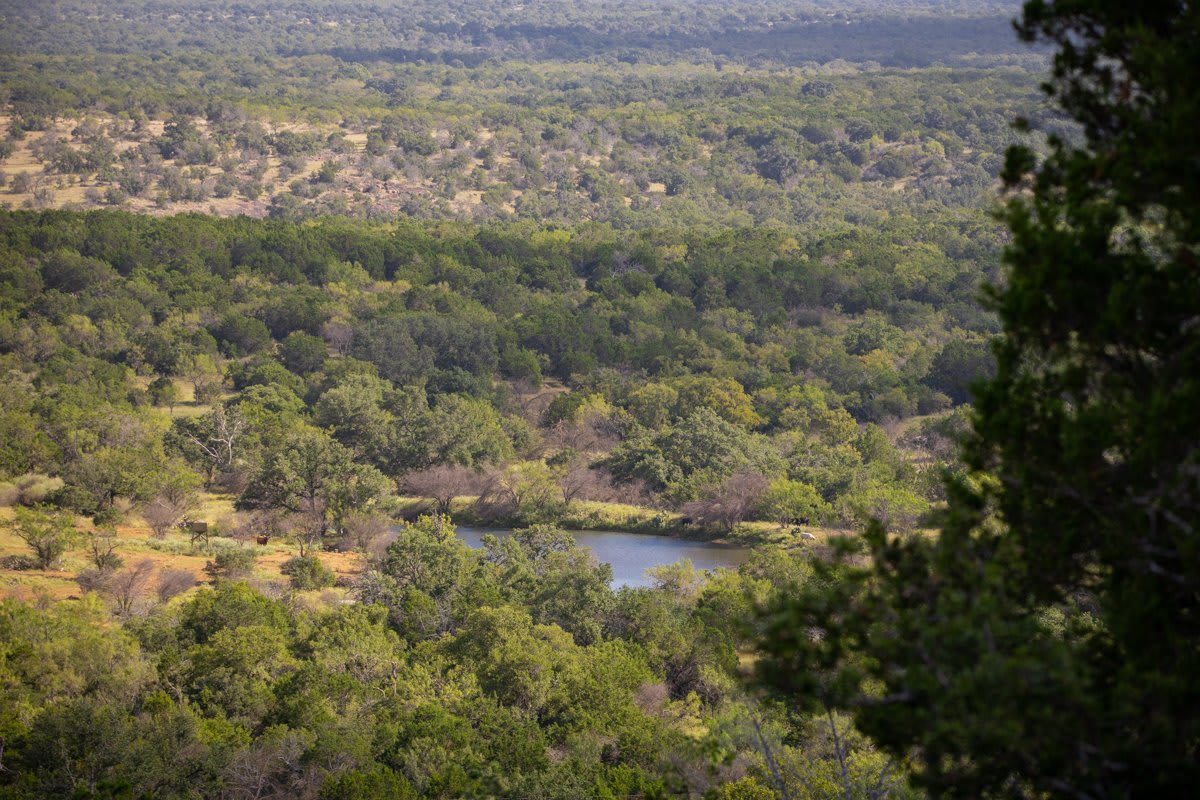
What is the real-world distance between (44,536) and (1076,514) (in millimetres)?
29354

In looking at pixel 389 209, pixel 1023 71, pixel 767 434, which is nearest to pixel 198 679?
pixel 767 434

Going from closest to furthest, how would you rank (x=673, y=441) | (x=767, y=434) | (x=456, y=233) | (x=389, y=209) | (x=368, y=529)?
1. (x=368, y=529)
2. (x=673, y=441)
3. (x=767, y=434)
4. (x=456, y=233)
5. (x=389, y=209)

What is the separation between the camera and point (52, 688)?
22.4m

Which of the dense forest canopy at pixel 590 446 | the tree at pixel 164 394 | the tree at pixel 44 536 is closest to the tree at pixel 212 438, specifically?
the dense forest canopy at pixel 590 446

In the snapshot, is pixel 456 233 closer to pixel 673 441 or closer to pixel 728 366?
pixel 728 366

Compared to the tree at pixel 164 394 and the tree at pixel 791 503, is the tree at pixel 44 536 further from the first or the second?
the tree at pixel 791 503

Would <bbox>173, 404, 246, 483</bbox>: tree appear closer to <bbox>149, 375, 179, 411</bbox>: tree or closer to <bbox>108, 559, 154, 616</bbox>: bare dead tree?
<bbox>149, 375, 179, 411</bbox>: tree

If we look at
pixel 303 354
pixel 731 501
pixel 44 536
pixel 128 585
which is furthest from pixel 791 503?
pixel 303 354

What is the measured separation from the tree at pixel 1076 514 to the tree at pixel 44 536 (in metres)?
27.9

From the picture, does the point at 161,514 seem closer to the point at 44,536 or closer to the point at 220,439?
the point at 44,536

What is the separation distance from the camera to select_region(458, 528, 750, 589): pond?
41875 millimetres

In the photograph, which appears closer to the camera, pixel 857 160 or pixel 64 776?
pixel 64 776

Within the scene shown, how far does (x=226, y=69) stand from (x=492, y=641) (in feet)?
543

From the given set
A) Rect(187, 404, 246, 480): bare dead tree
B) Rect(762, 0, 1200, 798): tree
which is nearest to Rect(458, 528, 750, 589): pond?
Rect(187, 404, 246, 480): bare dead tree
